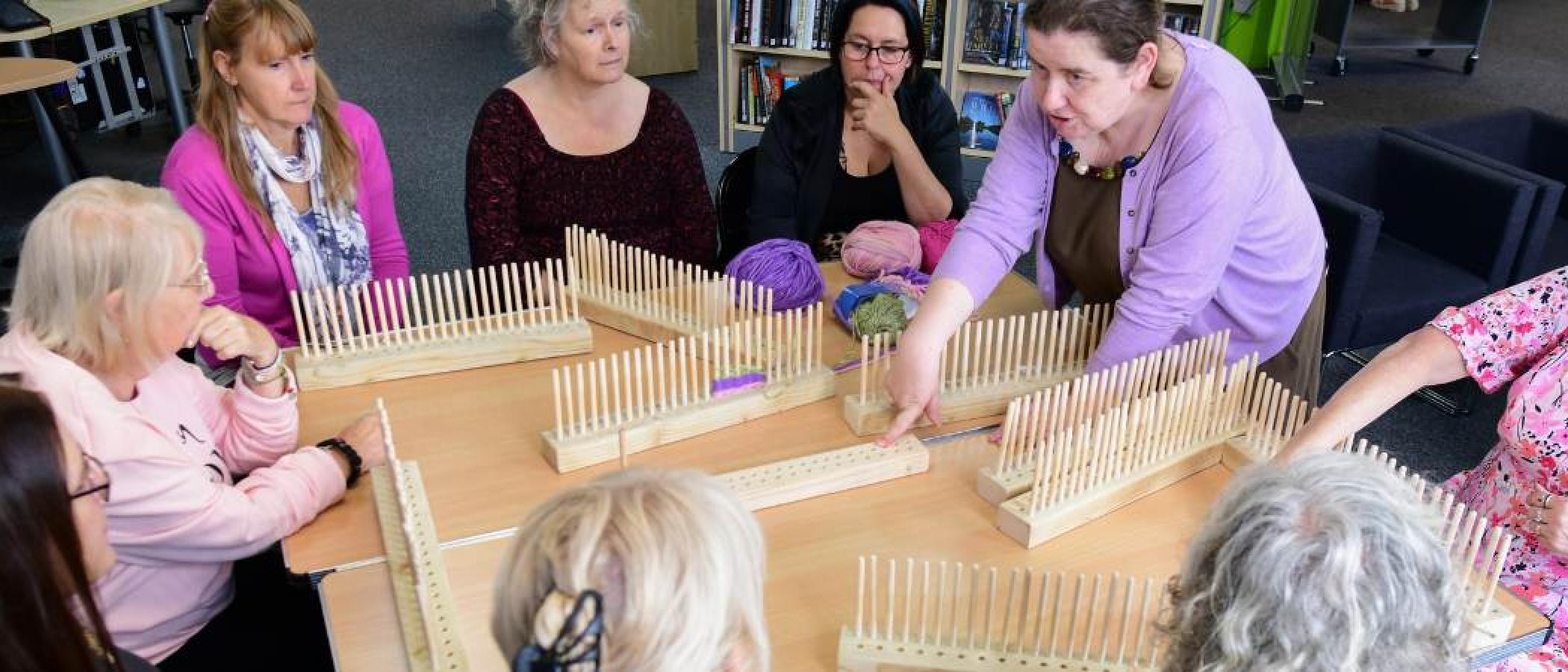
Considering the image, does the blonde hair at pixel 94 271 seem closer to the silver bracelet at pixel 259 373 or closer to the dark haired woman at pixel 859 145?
the silver bracelet at pixel 259 373

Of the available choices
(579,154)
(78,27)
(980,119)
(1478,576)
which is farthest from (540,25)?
(78,27)

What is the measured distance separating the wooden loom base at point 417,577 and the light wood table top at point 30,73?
3.81 meters

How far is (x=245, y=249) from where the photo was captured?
309 cm

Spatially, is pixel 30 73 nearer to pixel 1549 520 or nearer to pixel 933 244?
pixel 933 244

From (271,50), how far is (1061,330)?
80.9 inches

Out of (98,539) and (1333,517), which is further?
(98,539)

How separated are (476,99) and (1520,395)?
685 centimetres

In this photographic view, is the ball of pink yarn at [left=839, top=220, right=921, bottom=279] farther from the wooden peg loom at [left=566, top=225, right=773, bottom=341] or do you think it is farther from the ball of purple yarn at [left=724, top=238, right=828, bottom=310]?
the wooden peg loom at [left=566, top=225, right=773, bottom=341]

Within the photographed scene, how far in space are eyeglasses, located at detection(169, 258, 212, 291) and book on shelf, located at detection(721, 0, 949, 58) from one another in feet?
15.4

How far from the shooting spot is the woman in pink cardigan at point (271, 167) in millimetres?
2979

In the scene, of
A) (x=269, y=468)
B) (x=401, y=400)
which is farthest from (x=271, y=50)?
(x=269, y=468)

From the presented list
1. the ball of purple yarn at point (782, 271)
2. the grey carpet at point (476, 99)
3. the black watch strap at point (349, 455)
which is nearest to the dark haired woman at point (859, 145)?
the grey carpet at point (476, 99)

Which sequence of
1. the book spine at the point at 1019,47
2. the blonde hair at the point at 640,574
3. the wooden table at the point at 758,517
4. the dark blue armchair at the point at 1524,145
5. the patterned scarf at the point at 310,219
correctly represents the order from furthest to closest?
1. the book spine at the point at 1019,47
2. the dark blue armchair at the point at 1524,145
3. the patterned scarf at the point at 310,219
4. the wooden table at the point at 758,517
5. the blonde hair at the point at 640,574

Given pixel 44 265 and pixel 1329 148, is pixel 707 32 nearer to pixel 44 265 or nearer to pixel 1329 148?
pixel 1329 148
